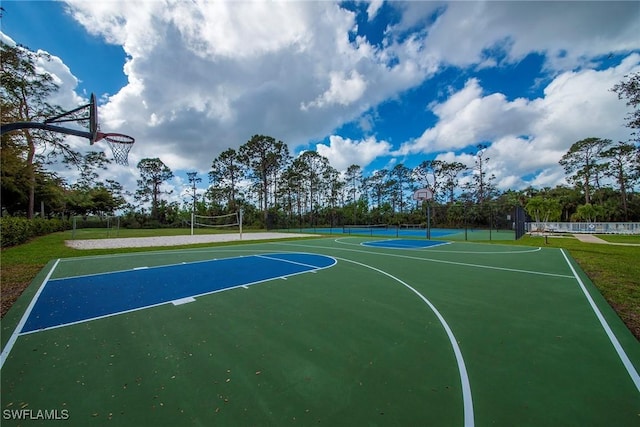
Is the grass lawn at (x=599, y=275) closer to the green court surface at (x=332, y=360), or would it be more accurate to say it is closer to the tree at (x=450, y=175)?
the green court surface at (x=332, y=360)

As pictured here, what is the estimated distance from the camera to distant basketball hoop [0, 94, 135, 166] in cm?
474

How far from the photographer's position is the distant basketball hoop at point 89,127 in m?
4.74

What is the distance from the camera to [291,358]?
9.57ft

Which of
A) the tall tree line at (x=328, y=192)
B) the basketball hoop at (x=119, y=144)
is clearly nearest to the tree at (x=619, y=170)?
the tall tree line at (x=328, y=192)

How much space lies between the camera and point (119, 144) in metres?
7.29

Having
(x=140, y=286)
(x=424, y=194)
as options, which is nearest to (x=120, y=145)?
(x=140, y=286)

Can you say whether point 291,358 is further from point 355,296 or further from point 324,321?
point 355,296

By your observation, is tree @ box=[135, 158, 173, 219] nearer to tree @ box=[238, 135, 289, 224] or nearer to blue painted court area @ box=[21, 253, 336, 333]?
tree @ box=[238, 135, 289, 224]

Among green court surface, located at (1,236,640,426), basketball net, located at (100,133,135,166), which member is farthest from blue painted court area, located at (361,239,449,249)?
basketball net, located at (100,133,135,166)

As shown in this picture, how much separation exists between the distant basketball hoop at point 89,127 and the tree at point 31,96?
10639 millimetres

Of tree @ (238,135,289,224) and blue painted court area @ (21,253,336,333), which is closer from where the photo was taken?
blue painted court area @ (21,253,336,333)

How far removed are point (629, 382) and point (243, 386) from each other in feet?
12.2

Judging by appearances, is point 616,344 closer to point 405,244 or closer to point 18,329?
point 18,329

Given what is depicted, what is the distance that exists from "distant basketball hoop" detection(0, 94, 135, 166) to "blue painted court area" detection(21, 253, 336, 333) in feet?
10.7
